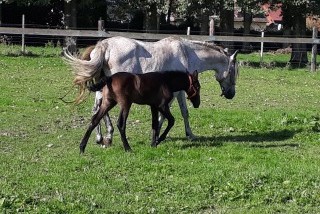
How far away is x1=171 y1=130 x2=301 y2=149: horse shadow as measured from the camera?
11.0 meters

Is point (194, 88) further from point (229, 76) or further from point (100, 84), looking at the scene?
point (100, 84)

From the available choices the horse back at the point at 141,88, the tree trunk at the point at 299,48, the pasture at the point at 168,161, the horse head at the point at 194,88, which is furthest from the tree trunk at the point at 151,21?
the horse back at the point at 141,88

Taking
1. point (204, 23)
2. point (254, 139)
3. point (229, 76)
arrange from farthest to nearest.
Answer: point (204, 23) → point (229, 76) → point (254, 139)

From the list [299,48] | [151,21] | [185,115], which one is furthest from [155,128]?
[151,21]

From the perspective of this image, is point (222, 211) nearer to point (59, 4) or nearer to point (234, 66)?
point (234, 66)

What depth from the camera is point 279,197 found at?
24.5 feet

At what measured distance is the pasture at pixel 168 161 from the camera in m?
7.23

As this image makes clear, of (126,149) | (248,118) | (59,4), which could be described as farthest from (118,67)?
(59,4)

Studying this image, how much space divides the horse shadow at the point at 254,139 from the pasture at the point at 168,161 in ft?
0.06

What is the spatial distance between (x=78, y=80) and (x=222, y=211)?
4454 mm

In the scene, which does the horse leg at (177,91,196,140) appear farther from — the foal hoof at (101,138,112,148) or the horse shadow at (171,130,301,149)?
the foal hoof at (101,138,112,148)

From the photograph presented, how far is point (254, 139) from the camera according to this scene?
1178 centimetres

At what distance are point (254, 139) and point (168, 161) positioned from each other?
2837 mm

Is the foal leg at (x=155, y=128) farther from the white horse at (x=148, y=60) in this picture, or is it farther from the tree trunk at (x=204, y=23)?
the tree trunk at (x=204, y=23)
